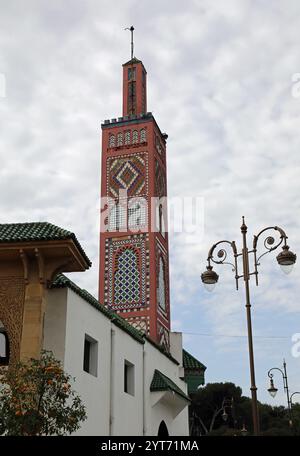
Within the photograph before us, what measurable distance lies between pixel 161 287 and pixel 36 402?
1689 centimetres

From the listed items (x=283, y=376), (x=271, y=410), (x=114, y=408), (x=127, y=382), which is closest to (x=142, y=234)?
(x=283, y=376)

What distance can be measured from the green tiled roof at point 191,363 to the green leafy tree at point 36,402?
13.7m

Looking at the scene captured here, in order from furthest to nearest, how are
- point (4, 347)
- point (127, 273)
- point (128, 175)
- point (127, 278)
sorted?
point (128, 175) < point (127, 273) < point (127, 278) < point (4, 347)

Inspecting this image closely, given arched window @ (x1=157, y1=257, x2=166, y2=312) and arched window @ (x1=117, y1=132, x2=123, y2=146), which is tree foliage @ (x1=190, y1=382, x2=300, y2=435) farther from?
arched window @ (x1=117, y1=132, x2=123, y2=146)

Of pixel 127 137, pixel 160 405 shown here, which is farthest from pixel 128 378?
pixel 127 137

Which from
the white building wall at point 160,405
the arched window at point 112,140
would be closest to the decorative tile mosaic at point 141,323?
the white building wall at point 160,405

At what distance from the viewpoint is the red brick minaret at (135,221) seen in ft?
85.7

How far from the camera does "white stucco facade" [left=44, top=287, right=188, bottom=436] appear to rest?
12891mm

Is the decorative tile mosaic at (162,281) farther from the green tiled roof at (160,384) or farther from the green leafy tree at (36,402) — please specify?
the green leafy tree at (36,402)

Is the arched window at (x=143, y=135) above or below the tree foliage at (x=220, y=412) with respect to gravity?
above

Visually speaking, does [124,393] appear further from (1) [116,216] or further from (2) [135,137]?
(2) [135,137]

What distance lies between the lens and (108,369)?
1541 centimetres

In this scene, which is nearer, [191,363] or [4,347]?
[4,347]

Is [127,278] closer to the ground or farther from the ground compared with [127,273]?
closer to the ground
